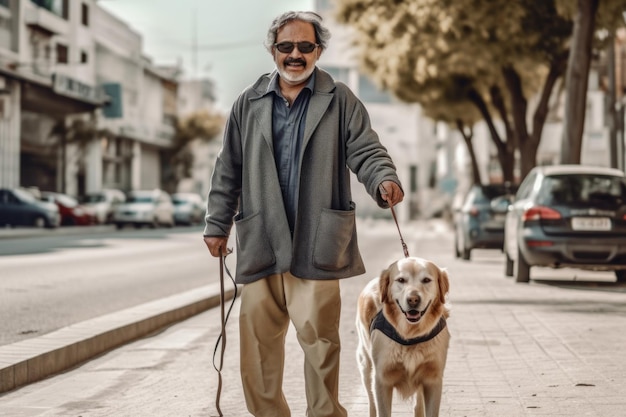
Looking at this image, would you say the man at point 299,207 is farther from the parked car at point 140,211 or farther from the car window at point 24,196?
the parked car at point 140,211

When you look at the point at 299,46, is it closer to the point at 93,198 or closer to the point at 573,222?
the point at 573,222

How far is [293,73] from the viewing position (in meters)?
4.88

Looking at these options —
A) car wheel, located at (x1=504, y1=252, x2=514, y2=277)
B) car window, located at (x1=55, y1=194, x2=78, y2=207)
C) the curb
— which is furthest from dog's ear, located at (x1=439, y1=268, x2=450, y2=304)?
car window, located at (x1=55, y1=194, x2=78, y2=207)

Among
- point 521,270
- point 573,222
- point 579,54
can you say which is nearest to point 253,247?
point 573,222

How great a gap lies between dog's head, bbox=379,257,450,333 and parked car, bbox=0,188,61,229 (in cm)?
3452

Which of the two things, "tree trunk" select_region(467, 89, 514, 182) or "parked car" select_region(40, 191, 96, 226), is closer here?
"tree trunk" select_region(467, 89, 514, 182)

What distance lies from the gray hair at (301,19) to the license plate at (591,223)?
10.1m

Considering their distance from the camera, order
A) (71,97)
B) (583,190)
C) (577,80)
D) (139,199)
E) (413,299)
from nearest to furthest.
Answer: (413,299)
(583,190)
(577,80)
(139,199)
(71,97)

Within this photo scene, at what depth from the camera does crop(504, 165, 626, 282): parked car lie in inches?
563

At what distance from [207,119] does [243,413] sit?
68.7 metres

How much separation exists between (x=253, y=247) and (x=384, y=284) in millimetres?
621

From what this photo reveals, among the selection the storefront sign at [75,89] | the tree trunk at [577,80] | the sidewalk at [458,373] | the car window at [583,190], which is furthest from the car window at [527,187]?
the storefront sign at [75,89]

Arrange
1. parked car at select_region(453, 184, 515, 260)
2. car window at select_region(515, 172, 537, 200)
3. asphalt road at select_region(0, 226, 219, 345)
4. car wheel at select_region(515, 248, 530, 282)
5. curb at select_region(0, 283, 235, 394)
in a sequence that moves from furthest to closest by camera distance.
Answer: parked car at select_region(453, 184, 515, 260) → car window at select_region(515, 172, 537, 200) → car wheel at select_region(515, 248, 530, 282) → asphalt road at select_region(0, 226, 219, 345) → curb at select_region(0, 283, 235, 394)

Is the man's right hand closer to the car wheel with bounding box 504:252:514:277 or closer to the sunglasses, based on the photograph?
the sunglasses
